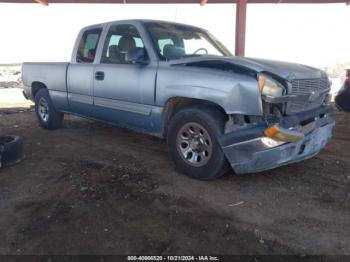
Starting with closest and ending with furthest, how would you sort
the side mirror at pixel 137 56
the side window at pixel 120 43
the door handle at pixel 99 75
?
the side mirror at pixel 137 56 < the side window at pixel 120 43 < the door handle at pixel 99 75

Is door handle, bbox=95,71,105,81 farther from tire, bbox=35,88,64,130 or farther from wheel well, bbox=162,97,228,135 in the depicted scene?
tire, bbox=35,88,64,130

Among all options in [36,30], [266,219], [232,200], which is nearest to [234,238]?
[266,219]

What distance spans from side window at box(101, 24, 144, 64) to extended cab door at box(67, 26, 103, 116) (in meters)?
0.25

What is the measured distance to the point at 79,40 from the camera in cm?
585

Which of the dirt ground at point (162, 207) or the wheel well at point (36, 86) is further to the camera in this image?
the wheel well at point (36, 86)

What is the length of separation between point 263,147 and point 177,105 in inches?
Answer: 51.5

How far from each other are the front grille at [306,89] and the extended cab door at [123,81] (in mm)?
1715

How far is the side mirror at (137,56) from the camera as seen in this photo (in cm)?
425

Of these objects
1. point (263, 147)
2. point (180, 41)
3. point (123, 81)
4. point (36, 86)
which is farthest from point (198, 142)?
point (36, 86)

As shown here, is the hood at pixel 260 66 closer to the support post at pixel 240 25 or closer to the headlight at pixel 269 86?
the headlight at pixel 269 86

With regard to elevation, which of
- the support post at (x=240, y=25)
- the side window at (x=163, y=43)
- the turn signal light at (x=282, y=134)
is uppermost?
the support post at (x=240, y=25)

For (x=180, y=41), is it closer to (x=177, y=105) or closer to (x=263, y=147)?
(x=177, y=105)

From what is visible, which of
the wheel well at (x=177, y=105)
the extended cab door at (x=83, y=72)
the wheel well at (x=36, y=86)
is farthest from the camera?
the wheel well at (x=36, y=86)

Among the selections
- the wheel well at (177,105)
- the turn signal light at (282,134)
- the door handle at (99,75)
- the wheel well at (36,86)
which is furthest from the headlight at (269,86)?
the wheel well at (36,86)
